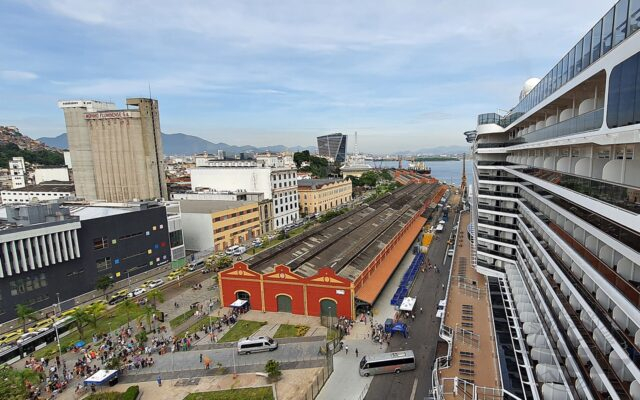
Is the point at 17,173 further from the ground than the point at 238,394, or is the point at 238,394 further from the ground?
the point at 17,173

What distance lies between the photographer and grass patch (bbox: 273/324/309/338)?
27875 millimetres

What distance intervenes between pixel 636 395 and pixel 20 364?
34.0 metres

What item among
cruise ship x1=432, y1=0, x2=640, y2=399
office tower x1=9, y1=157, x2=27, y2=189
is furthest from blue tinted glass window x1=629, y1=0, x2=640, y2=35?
office tower x1=9, y1=157, x2=27, y2=189

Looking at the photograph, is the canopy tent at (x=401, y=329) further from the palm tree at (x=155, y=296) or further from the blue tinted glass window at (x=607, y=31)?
the blue tinted glass window at (x=607, y=31)

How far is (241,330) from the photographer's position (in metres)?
29.1

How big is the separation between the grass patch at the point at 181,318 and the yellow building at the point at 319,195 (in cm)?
4790

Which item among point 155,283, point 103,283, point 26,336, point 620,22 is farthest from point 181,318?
point 620,22

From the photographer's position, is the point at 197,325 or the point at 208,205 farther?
the point at 208,205

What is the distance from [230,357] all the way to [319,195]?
56651mm

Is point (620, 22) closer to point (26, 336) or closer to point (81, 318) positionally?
point (81, 318)

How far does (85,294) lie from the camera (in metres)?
35.6

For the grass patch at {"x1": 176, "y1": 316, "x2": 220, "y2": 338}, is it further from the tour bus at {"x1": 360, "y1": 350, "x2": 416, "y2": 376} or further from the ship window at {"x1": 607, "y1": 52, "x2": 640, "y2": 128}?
the ship window at {"x1": 607, "y1": 52, "x2": 640, "y2": 128}

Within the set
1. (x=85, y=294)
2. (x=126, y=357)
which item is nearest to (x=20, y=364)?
(x=126, y=357)

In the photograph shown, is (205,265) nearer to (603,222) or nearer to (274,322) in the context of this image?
(274,322)
